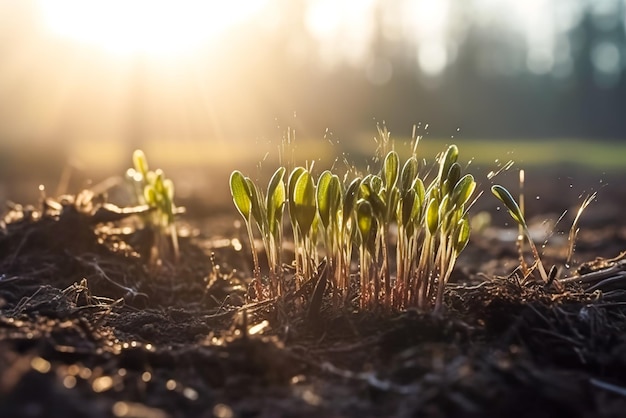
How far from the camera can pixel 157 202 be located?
3.75 meters

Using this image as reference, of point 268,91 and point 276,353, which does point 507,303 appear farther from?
point 268,91

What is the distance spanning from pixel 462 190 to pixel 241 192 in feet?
2.77

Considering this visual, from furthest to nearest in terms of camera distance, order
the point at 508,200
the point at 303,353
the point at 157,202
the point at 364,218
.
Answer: the point at 157,202 → the point at 508,200 → the point at 364,218 → the point at 303,353

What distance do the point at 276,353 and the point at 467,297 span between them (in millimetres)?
1006

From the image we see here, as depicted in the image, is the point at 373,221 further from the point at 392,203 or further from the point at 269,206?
the point at 269,206

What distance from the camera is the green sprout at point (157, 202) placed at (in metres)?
3.72

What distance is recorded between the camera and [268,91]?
38250mm

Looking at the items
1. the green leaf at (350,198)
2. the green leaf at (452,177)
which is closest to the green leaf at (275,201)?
the green leaf at (350,198)

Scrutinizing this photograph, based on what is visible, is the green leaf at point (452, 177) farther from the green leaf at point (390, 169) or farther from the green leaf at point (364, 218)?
the green leaf at point (364, 218)

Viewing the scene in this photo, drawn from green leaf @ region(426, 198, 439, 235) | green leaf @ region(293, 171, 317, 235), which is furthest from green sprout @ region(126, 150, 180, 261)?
green leaf @ region(426, 198, 439, 235)

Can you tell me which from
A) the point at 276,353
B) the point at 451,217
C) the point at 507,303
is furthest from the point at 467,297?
the point at 276,353

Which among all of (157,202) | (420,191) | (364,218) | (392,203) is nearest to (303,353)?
(364,218)

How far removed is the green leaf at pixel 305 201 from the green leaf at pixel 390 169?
287 millimetres

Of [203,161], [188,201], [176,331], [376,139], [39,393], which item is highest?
[376,139]
